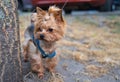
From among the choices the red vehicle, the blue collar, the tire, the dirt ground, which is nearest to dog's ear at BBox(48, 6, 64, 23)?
the blue collar

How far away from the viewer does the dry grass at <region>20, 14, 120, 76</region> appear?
5.20 m

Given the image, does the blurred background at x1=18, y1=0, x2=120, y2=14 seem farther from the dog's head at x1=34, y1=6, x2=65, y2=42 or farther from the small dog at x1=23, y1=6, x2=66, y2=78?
the dog's head at x1=34, y1=6, x2=65, y2=42

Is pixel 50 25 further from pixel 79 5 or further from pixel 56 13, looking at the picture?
pixel 79 5

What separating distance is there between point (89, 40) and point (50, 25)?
2.81m

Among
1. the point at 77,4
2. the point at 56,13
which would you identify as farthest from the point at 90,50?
the point at 77,4

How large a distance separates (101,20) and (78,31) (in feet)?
4.85

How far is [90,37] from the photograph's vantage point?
22.1ft

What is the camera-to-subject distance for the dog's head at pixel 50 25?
12.4 ft

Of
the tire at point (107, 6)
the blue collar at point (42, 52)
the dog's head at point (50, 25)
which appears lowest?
the tire at point (107, 6)

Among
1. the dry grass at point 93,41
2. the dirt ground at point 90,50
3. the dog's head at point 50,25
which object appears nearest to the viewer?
the dog's head at point 50,25

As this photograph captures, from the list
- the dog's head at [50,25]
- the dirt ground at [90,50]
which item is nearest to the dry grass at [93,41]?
the dirt ground at [90,50]

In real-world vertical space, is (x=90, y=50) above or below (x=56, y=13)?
below

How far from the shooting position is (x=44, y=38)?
12.5 ft

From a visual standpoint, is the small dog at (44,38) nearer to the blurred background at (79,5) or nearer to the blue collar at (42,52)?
the blue collar at (42,52)
